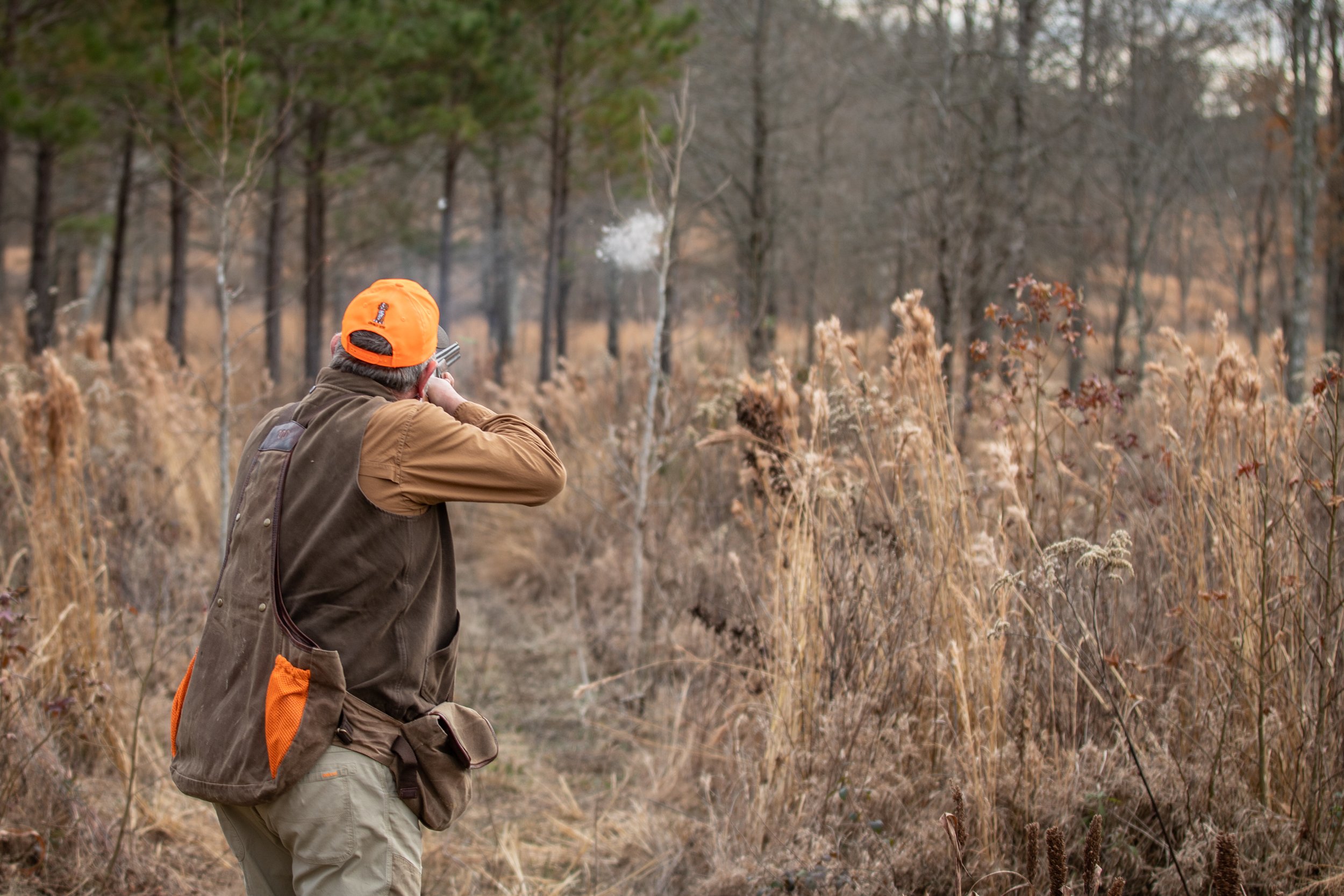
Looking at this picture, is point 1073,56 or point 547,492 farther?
point 1073,56

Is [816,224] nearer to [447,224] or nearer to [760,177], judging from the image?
[760,177]

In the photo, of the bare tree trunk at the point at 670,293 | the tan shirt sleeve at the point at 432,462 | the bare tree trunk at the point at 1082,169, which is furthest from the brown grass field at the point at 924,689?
the bare tree trunk at the point at 1082,169

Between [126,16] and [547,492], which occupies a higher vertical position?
[126,16]

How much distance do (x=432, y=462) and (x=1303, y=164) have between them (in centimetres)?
745

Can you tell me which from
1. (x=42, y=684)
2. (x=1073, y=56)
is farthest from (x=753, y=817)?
(x=1073, y=56)

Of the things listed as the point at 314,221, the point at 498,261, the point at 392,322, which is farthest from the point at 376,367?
the point at 498,261

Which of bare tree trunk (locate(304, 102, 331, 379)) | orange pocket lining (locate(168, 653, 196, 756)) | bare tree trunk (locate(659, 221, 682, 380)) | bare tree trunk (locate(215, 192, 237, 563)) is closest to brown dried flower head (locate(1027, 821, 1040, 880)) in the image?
orange pocket lining (locate(168, 653, 196, 756))

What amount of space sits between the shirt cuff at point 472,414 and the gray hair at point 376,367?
0.12 m

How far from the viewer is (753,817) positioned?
3.11 metres

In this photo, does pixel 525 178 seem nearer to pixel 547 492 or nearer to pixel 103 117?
pixel 103 117

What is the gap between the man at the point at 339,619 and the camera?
194cm

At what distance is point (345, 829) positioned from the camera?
1.94m

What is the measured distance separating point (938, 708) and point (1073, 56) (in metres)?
9.60

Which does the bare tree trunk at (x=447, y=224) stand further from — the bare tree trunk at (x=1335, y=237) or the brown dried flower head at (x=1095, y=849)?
the brown dried flower head at (x=1095, y=849)
